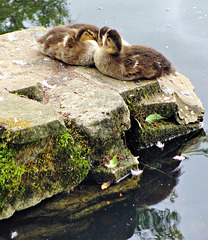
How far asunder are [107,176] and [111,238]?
83 centimetres

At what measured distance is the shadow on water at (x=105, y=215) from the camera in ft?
12.5

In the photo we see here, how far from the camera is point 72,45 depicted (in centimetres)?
564

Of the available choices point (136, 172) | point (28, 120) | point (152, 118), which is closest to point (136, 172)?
point (136, 172)

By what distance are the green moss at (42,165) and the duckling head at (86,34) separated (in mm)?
1957

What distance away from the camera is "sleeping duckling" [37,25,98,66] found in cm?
558

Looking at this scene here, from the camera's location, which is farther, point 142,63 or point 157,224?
point 142,63

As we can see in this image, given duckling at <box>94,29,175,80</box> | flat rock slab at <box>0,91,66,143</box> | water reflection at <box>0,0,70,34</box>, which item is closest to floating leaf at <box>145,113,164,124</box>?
duckling at <box>94,29,175,80</box>

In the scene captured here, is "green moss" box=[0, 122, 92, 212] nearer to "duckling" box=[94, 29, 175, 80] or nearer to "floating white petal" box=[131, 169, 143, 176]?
"floating white petal" box=[131, 169, 143, 176]

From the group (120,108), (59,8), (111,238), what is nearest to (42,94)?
(120,108)

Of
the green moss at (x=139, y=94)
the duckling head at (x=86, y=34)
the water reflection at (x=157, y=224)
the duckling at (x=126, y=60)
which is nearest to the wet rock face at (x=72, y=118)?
the green moss at (x=139, y=94)

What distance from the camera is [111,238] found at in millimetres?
3771

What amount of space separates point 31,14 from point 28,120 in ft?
19.3

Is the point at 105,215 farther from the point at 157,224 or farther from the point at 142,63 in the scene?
the point at 142,63

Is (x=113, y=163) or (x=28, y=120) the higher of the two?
(x=28, y=120)
